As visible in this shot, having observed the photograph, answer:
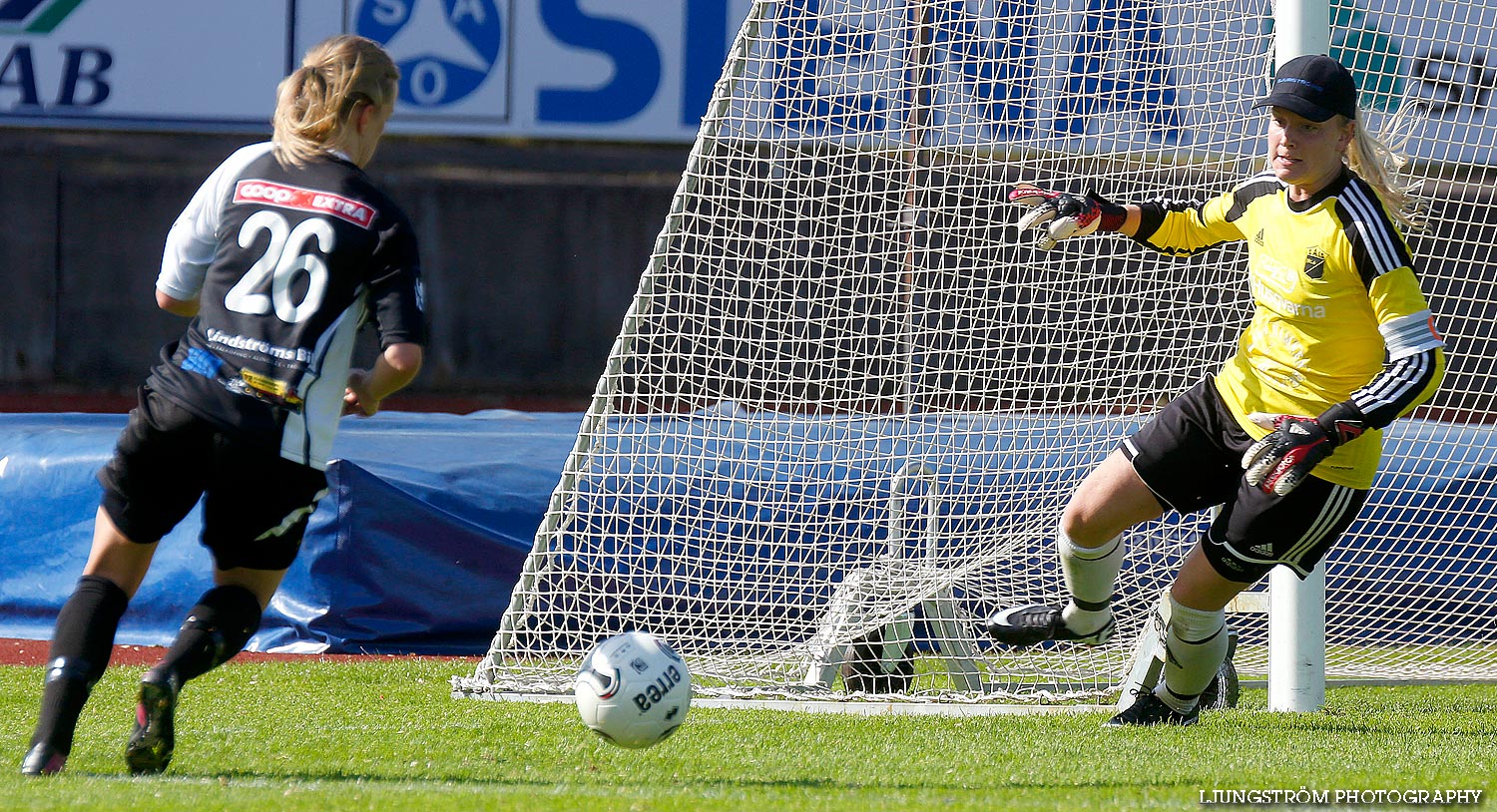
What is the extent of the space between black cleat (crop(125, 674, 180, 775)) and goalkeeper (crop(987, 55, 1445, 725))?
232 cm

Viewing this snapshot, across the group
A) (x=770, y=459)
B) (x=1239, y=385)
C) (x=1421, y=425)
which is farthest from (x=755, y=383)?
(x=1421, y=425)

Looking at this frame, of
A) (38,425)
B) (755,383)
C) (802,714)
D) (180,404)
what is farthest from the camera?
(38,425)

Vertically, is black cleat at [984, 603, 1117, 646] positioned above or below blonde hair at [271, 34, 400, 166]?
below

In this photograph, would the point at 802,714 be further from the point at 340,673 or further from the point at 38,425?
the point at 38,425

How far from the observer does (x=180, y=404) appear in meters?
3.03

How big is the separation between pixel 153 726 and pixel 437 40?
443 inches

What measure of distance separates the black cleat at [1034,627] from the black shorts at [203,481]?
210 cm

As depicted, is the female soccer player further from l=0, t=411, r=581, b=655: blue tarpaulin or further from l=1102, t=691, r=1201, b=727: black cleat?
l=0, t=411, r=581, b=655: blue tarpaulin

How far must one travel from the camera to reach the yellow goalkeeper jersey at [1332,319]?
11.5ft

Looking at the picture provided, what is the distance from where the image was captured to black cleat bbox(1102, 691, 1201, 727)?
4301 mm

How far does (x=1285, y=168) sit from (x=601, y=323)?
11723 millimetres

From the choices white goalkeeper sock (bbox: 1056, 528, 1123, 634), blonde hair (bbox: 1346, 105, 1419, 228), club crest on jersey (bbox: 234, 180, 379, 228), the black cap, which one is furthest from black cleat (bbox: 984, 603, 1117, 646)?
club crest on jersey (bbox: 234, 180, 379, 228)

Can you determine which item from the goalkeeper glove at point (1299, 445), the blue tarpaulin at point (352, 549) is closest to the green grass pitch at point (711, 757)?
the goalkeeper glove at point (1299, 445)

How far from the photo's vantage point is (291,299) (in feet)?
10.1
